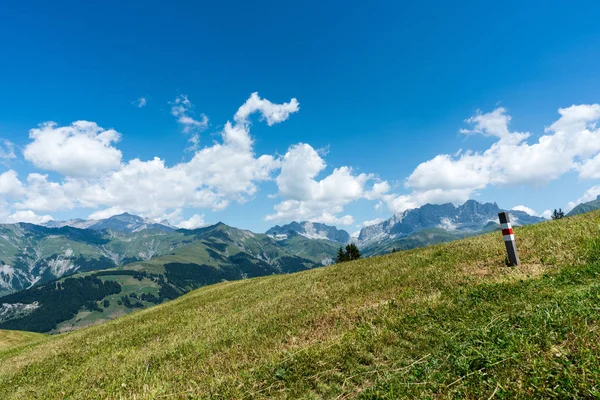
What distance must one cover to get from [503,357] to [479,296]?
3979mm

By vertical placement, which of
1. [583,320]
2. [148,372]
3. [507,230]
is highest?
[507,230]

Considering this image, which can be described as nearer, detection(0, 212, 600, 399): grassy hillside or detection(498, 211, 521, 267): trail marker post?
detection(0, 212, 600, 399): grassy hillside

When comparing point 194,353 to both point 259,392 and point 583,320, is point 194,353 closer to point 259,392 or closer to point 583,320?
point 259,392

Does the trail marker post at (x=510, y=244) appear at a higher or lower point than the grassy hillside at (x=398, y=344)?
higher

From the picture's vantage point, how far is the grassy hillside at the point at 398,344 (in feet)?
17.3

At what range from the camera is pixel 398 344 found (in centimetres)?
729

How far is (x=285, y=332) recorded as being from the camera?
10039 millimetres

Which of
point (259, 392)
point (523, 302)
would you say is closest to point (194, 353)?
point (259, 392)

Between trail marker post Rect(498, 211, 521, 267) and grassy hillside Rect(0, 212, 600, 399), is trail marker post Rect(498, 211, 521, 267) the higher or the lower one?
the higher one

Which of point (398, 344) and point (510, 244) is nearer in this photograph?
point (398, 344)

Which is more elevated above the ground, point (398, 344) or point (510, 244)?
point (510, 244)

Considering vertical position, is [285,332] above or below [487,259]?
below

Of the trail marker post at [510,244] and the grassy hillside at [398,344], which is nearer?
the grassy hillside at [398,344]

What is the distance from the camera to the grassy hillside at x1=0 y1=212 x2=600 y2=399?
5.28 meters
